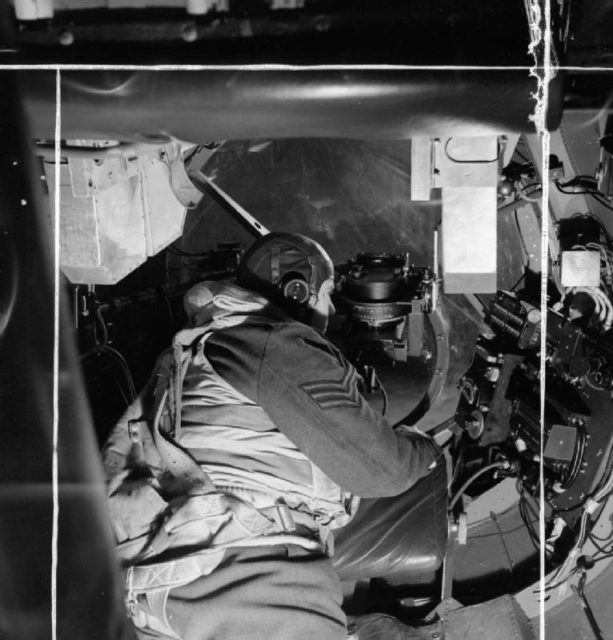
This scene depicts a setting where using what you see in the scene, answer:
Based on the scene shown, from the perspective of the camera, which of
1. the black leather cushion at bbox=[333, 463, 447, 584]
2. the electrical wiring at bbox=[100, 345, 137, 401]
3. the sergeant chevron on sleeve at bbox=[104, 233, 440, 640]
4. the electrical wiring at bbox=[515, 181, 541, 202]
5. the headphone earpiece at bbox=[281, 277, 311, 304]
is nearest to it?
the sergeant chevron on sleeve at bbox=[104, 233, 440, 640]

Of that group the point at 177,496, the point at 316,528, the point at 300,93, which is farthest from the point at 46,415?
the point at 300,93

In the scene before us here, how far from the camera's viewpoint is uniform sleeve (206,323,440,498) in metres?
1.62

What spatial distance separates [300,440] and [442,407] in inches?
59.2

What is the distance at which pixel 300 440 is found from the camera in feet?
5.36

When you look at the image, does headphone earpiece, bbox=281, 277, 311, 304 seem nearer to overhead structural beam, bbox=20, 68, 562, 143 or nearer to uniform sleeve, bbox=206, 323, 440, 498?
uniform sleeve, bbox=206, 323, 440, 498

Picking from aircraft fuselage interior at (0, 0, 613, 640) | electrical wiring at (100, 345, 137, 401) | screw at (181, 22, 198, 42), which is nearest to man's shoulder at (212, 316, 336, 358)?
aircraft fuselage interior at (0, 0, 613, 640)

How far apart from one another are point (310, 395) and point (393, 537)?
890 mm

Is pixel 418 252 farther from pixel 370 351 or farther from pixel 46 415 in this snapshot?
pixel 46 415

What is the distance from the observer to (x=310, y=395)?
1611 mm

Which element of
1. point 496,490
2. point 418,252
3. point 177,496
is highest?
point 418,252

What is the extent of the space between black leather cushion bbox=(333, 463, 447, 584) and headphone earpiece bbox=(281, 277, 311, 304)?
0.80 meters

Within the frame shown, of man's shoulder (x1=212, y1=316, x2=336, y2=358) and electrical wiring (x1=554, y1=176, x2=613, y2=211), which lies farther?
electrical wiring (x1=554, y1=176, x2=613, y2=211)

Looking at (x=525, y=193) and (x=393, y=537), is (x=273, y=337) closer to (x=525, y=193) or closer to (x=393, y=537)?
(x=393, y=537)

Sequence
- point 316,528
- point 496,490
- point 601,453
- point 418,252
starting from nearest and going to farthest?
point 316,528
point 601,453
point 496,490
point 418,252
